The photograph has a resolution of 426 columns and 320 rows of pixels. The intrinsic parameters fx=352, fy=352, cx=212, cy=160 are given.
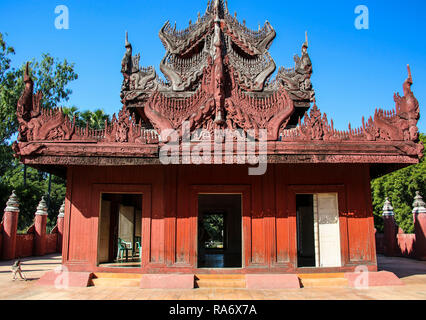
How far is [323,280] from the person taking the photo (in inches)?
355

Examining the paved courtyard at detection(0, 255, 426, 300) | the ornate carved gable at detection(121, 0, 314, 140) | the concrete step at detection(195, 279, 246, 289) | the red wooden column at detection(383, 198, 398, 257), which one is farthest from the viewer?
the red wooden column at detection(383, 198, 398, 257)

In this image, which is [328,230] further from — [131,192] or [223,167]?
[131,192]

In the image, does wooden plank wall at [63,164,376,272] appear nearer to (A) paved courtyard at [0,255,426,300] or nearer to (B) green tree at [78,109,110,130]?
(A) paved courtyard at [0,255,426,300]

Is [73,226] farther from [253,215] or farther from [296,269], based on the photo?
[296,269]

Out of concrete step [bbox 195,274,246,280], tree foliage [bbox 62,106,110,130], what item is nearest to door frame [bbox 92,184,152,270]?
concrete step [bbox 195,274,246,280]

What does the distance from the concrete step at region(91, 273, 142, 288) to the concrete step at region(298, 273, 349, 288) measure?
4.23 meters

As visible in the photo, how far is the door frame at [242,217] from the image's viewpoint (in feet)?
30.1

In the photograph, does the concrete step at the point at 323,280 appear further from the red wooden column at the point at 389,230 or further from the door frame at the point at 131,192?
the red wooden column at the point at 389,230

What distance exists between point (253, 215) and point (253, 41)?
6938 millimetres

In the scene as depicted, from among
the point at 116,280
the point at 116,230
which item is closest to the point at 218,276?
the point at 116,280

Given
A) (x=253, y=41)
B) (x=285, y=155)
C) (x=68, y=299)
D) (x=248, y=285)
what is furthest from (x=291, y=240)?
(x=253, y=41)

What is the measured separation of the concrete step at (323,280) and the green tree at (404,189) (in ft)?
65.5

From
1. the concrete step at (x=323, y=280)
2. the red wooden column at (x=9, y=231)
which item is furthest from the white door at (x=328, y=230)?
the red wooden column at (x=9, y=231)

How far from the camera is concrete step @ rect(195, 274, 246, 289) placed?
883 cm
